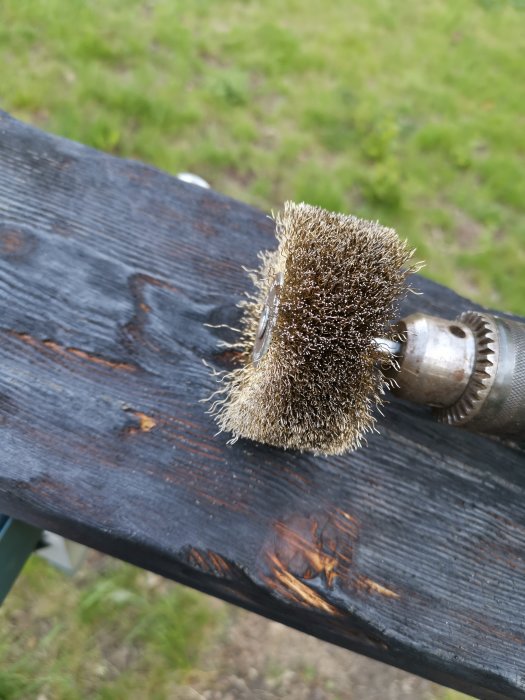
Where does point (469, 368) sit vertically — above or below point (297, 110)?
below

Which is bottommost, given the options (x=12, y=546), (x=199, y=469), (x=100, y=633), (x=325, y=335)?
(x=100, y=633)

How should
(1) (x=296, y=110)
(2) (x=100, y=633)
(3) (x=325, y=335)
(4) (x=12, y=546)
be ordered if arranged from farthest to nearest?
(1) (x=296, y=110)
(2) (x=100, y=633)
(4) (x=12, y=546)
(3) (x=325, y=335)

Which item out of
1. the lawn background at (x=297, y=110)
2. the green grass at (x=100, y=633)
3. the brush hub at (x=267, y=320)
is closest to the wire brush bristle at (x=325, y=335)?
the brush hub at (x=267, y=320)

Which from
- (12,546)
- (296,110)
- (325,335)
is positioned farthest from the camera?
(296,110)

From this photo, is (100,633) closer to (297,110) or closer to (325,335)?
(325,335)

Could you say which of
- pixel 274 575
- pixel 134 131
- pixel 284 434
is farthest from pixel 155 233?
pixel 134 131

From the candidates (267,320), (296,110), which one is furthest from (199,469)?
(296,110)

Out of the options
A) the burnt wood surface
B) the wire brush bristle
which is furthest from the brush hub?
the burnt wood surface
